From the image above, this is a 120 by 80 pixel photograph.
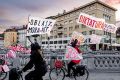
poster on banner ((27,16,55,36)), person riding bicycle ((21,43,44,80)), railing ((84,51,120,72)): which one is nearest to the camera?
person riding bicycle ((21,43,44,80))

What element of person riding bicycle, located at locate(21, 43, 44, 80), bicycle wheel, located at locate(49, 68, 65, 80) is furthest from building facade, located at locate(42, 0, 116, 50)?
person riding bicycle, located at locate(21, 43, 44, 80)

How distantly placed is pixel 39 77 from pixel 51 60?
10433mm

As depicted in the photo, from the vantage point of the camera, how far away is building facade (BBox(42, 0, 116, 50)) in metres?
79.5

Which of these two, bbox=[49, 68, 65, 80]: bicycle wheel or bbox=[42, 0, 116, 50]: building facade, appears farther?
bbox=[42, 0, 116, 50]: building facade

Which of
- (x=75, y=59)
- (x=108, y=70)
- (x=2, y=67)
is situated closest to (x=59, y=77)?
(x=75, y=59)

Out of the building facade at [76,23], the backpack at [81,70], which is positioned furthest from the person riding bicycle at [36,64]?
the building facade at [76,23]

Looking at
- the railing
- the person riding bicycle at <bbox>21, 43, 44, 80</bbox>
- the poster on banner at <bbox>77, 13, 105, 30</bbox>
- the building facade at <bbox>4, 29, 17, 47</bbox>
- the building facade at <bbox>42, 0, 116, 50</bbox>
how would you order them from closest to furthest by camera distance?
the person riding bicycle at <bbox>21, 43, 44, 80</bbox> → the railing → the poster on banner at <bbox>77, 13, 105, 30</bbox> → the building facade at <bbox>42, 0, 116, 50</bbox> → the building facade at <bbox>4, 29, 17, 47</bbox>

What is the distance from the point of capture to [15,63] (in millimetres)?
17938

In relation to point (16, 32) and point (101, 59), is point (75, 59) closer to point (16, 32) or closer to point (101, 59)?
point (101, 59)

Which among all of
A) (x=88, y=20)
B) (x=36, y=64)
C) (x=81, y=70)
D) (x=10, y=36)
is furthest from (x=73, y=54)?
(x=10, y=36)

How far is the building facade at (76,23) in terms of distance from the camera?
79488 mm

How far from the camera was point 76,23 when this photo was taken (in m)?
88.6

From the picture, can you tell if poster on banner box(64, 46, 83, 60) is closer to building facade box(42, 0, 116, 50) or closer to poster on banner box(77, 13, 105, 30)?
poster on banner box(77, 13, 105, 30)

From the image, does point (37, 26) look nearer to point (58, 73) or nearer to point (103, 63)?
point (103, 63)
